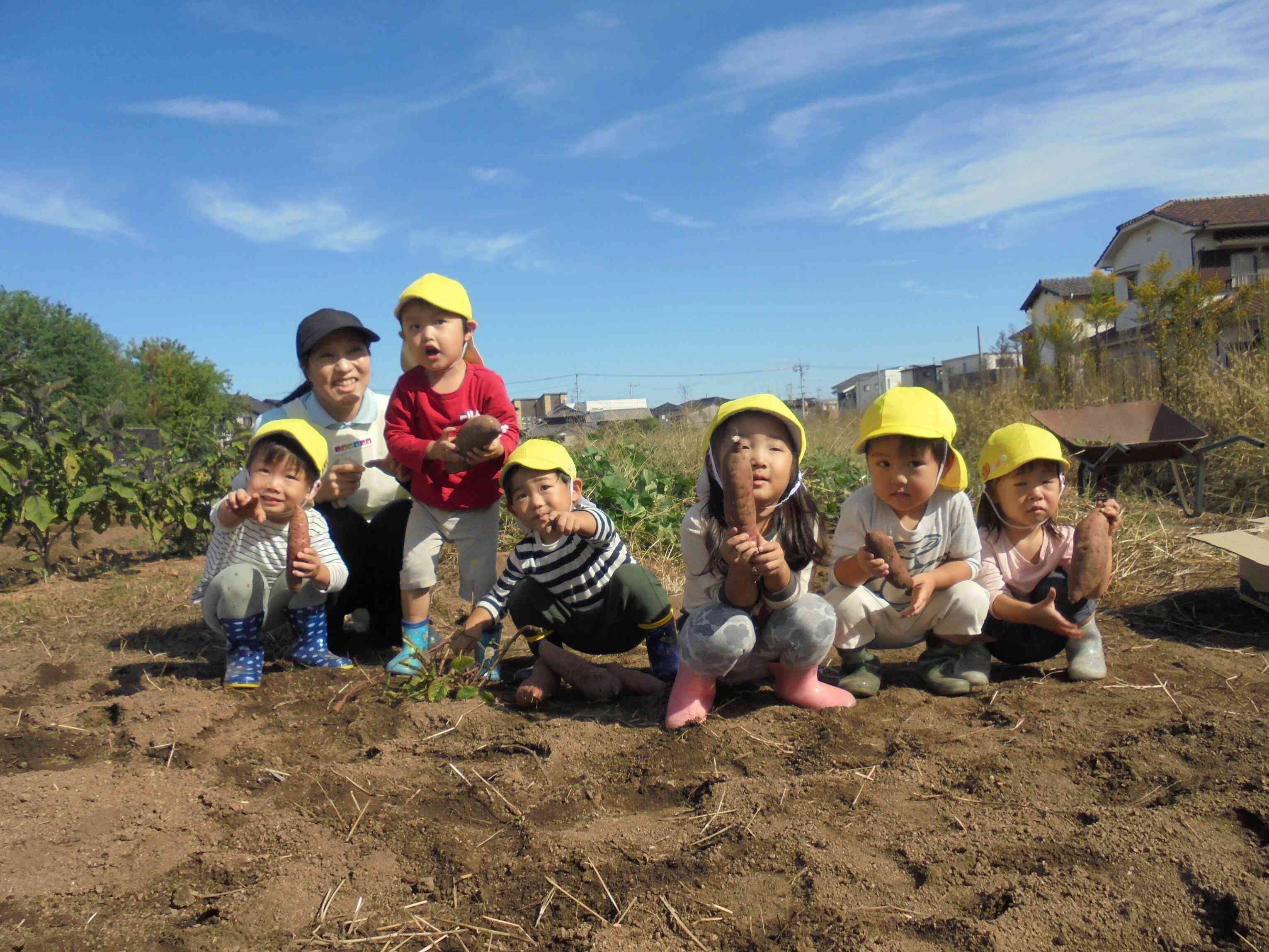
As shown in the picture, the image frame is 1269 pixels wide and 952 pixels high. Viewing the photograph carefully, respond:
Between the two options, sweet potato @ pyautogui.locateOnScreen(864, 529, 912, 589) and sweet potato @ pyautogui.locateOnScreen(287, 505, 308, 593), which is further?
sweet potato @ pyautogui.locateOnScreen(287, 505, 308, 593)

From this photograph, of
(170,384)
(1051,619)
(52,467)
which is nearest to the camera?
(1051,619)

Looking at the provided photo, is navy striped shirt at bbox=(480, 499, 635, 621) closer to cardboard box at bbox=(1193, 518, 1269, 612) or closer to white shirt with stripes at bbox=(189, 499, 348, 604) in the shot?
white shirt with stripes at bbox=(189, 499, 348, 604)

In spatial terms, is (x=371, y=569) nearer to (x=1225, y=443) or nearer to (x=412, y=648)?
(x=412, y=648)

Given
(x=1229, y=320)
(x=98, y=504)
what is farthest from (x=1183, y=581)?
(x=98, y=504)

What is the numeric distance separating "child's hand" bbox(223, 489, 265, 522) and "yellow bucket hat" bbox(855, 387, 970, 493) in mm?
2155

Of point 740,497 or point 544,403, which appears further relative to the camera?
point 544,403

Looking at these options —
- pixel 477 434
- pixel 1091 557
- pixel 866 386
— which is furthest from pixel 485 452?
pixel 866 386

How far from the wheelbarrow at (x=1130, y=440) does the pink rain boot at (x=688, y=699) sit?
12.6ft

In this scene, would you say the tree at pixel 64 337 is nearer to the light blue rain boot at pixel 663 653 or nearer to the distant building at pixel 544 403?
the distant building at pixel 544 403

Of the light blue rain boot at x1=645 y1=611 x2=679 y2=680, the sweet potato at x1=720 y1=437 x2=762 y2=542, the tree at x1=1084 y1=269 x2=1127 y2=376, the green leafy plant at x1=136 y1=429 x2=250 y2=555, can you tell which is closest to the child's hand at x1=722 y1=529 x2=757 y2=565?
the sweet potato at x1=720 y1=437 x2=762 y2=542

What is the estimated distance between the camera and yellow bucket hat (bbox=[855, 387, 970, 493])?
2793 millimetres

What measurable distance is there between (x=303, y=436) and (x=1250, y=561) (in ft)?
13.2

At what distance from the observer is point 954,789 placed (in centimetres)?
221

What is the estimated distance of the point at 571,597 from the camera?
126 inches
